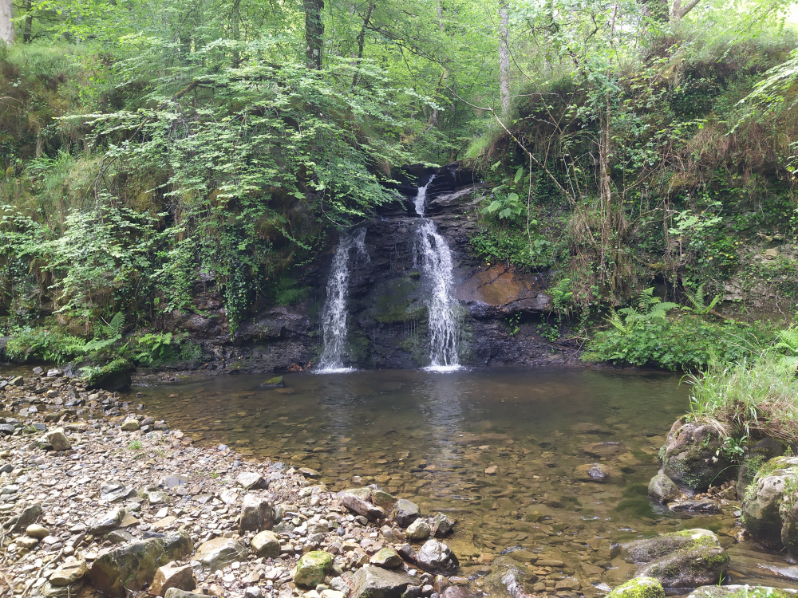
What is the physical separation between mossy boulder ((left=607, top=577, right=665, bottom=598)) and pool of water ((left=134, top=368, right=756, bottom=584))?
1.37ft

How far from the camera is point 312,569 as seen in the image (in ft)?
9.02

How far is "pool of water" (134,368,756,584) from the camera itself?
11.4 ft

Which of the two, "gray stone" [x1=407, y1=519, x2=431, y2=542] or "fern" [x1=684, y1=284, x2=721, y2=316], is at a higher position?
"fern" [x1=684, y1=284, x2=721, y2=316]

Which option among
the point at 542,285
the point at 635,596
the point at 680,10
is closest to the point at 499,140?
the point at 542,285

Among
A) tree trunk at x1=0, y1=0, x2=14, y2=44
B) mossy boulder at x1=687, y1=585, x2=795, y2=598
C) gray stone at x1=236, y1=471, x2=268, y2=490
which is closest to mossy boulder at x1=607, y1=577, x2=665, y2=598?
mossy boulder at x1=687, y1=585, x2=795, y2=598

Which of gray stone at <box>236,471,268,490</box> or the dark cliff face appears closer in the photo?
gray stone at <box>236,471,268,490</box>

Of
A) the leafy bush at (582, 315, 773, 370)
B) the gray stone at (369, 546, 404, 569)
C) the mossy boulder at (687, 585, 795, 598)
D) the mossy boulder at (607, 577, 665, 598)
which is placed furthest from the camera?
the leafy bush at (582, 315, 773, 370)

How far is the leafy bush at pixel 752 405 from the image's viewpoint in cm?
371

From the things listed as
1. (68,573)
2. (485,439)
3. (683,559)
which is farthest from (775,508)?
(68,573)

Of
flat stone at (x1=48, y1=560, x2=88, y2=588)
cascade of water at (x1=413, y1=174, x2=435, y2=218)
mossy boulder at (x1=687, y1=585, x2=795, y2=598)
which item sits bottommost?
flat stone at (x1=48, y1=560, x2=88, y2=588)

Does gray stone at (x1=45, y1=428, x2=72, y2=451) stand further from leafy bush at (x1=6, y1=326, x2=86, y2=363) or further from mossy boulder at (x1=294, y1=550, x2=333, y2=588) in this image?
leafy bush at (x1=6, y1=326, x2=86, y2=363)

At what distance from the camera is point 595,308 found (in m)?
10.4

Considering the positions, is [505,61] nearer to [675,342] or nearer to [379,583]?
[675,342]

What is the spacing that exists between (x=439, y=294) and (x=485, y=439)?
20.8 feet
